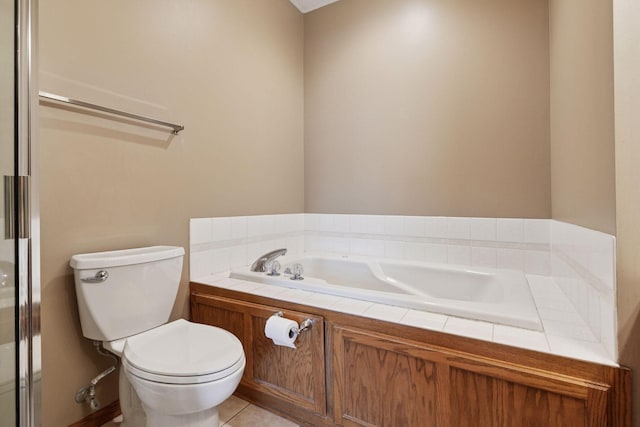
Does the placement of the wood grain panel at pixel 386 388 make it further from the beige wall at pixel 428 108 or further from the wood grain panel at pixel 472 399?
the beige wall at pixel 428 108

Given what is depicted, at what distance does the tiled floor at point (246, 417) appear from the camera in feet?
4.82

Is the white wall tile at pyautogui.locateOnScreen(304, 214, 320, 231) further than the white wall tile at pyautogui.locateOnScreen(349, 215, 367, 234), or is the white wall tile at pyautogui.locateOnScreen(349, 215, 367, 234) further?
the white wall tile at pyautogui.locateOnScreen(304, 214, 320, 231)

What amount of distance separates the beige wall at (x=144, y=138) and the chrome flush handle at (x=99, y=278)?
0.16 meters

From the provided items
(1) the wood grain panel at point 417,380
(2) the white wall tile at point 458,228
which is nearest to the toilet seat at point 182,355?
(1) the wood grain panel at point 417,380

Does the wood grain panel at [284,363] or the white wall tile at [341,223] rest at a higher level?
the white wall tile at [341,223]

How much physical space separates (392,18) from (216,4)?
1303 millimetres

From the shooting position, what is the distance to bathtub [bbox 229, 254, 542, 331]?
1.22 m

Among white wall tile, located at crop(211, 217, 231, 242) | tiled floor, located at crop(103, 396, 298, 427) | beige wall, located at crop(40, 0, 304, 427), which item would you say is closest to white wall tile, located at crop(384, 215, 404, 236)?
beige wall, located at crop(40, 0, 304, 427)

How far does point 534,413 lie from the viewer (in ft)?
3.17

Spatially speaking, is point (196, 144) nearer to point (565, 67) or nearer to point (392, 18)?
point (392, 18)

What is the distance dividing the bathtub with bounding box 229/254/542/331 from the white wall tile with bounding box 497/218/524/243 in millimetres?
228

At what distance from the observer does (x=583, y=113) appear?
118 cm

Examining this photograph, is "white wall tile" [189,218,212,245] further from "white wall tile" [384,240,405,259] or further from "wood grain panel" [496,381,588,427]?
"wood grain panel" [496,381,588,427]

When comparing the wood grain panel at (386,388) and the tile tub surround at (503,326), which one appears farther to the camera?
the wood grain panel at (386,388)
